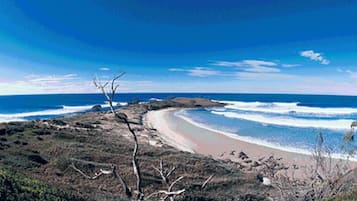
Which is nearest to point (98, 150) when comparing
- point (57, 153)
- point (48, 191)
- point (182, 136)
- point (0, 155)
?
point (57, 153)

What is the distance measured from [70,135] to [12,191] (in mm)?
20115

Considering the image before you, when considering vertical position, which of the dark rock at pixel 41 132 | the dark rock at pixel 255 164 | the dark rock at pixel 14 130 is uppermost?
the dark rock at pixel 14 130

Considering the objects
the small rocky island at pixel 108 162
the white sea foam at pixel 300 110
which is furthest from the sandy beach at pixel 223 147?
the white sea foam at pixel 300 110

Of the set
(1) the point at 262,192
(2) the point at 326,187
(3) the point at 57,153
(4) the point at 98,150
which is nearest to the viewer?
(2) the point at 326,187

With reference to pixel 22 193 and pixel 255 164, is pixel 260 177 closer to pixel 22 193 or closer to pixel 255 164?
pixel 255 164

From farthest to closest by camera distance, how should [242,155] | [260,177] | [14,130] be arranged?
1. [242,155]
2. [14,130]
3. [260,177]

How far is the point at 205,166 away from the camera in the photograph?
2134 cm

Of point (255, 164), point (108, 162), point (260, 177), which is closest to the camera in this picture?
point (260, 177)

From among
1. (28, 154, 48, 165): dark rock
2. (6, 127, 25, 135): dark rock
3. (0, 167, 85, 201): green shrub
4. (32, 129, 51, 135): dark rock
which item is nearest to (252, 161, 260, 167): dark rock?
(28, 154, 48, 165): dark rock

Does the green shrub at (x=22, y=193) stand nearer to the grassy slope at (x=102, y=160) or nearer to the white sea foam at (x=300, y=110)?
the grassy slope at (x=102, y=160)

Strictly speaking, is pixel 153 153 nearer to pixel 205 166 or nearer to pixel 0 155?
pixel 205 166

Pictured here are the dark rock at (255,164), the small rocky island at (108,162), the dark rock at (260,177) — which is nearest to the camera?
the small rocky island at (108,162)

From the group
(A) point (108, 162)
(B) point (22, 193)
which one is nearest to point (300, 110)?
(A) point (108, 162)

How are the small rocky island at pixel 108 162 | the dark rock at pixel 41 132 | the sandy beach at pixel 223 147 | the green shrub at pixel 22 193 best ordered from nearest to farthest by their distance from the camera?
the green shrub at pixel 22 193 < the small rocky island at pixel 108 162 < the sandy beach at pixel 223 147 < the dark rock at pixel 41 132
